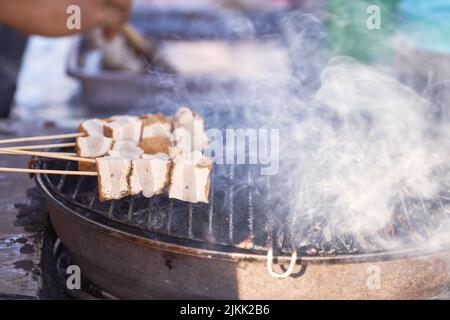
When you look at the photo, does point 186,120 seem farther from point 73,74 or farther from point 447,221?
point 73,74

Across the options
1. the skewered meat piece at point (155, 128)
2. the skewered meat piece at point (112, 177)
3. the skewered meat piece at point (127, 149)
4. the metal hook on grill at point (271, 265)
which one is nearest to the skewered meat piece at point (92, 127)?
the skewered meat piece at point (127, 149)

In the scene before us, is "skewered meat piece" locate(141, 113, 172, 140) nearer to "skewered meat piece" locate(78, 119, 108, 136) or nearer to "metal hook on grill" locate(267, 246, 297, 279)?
"skewered meat piece" locate(78, 119, 108, 136)

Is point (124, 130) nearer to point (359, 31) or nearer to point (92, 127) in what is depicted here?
point (92, 127)

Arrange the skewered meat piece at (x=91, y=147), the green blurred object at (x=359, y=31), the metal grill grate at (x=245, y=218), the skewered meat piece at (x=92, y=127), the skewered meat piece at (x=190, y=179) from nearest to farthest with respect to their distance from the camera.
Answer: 1. the metal grill grate at (x=245, y=218)
2. the skewered meat piece at (x=190, y=179)
3. the skewered meat piece at (x=91, y=147)
4. the skewered meat piece at (x=92, y=127)
5. the green blurred object at (x=359, y=31)

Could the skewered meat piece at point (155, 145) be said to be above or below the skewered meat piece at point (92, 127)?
below

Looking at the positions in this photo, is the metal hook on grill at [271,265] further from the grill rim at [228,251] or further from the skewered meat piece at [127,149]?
the skewered meat piece at [127,149]

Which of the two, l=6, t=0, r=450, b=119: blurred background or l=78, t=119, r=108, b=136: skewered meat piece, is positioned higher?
l=6, t=0, r=450, b=119: blurred background

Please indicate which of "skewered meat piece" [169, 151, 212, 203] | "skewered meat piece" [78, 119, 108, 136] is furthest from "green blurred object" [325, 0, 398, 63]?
"skewered meat piece" [169, 151, 212, 203]
